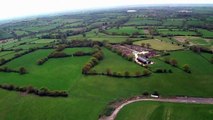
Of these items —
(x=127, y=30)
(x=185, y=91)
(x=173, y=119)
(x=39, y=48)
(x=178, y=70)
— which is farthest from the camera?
(x=127, y=30)

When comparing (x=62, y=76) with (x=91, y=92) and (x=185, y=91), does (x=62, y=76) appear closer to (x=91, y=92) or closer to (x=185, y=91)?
(x=91, y=92)

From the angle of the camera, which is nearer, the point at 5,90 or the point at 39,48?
the point at 5,90

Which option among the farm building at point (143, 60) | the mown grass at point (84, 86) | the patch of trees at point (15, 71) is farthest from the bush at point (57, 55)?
the farm building at point (143, 60)

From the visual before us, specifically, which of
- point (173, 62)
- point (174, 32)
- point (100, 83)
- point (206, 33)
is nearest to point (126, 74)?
point (100, 83)

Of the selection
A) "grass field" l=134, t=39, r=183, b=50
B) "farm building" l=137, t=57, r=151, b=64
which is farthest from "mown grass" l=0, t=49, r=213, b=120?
"grass field" l=134, t=39, r=183, b=50

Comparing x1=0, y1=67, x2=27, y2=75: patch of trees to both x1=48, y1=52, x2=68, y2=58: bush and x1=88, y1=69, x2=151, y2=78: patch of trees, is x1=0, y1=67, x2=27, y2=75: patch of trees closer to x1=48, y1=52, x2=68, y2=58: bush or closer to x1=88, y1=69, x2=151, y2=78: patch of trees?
x1=48, y1=52, x2=68, y2=58: bush

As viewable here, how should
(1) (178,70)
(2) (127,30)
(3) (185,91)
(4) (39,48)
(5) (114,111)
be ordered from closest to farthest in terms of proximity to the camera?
1. (5) (114,111)
2. (3) (185,91)
3. (1) (178,70)
4. (4) (39,48)
5. (2) (127,30)

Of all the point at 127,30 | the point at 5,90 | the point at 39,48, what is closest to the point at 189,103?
the point at 5,90
